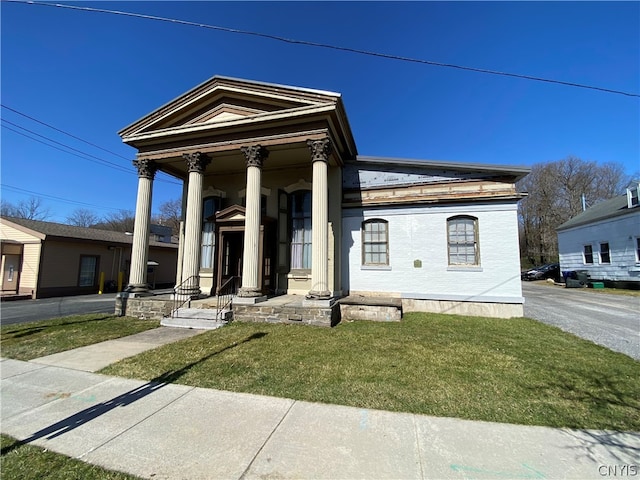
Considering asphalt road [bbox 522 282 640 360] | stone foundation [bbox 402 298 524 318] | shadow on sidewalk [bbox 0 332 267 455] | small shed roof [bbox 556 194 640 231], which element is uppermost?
small shed roof [bbox 556 194 640 231]

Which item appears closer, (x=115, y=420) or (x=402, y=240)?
(x=115, y=420)

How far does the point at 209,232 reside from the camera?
42.2ft

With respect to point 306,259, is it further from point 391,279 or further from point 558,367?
point 558,367

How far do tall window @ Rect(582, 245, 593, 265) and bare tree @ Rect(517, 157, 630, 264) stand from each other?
1412 centimetres

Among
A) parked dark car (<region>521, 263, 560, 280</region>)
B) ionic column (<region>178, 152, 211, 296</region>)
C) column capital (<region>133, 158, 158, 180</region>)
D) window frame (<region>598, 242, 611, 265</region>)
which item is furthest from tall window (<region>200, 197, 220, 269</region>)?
parked dark car (<region>521, 263, 560, 280</region>)

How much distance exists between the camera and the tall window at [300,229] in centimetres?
1197

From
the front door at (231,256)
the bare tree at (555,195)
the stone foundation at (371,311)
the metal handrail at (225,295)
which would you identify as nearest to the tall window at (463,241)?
the stone foundation at (371,311)

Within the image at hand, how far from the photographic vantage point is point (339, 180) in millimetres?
11805

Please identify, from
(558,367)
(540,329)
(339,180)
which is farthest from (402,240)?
(558,367)

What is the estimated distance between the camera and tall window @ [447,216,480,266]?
35.3 feet

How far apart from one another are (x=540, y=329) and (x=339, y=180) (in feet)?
27.1

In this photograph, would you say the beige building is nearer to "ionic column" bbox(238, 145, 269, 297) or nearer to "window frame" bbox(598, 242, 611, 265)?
"ionic column" bbox(238, 145, 269, 297)

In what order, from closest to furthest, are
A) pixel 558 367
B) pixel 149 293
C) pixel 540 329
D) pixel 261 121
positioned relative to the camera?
pixel 558 367
pixel 540 329
pixel 261 121
pixel 149 293

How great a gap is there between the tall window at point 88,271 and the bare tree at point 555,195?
48676mm
